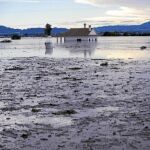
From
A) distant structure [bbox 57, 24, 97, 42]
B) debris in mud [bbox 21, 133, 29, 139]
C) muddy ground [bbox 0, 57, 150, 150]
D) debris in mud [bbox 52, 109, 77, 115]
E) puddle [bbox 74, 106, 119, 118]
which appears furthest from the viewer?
distant structure [bbox 57, 24, 97, 42]

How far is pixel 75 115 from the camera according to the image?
57.3 ft

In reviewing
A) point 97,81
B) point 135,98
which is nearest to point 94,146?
point 135,98

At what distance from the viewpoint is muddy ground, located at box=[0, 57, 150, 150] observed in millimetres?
13289

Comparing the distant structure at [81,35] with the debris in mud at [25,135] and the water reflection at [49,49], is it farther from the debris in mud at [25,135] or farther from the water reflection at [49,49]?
the debris in mud at [25,135]

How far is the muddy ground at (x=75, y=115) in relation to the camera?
43.6 ft

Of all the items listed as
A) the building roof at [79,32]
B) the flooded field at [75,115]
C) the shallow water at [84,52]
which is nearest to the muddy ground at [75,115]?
the flooded field at [75,115]

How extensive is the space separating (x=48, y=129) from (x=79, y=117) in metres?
2.17

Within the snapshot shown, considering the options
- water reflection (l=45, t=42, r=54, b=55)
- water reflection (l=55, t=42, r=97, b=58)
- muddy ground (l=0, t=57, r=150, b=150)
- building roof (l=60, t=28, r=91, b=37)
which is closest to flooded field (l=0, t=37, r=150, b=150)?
muddy ground (l=0, t=57, r=150, b=150)

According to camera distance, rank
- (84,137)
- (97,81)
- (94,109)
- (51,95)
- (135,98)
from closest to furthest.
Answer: (84,137)
(94,109)
(135,98)
(51,95)
(97,81)

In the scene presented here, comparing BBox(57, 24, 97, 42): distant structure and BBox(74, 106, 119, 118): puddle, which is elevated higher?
BBox(74, 106, 119, 118): puddle

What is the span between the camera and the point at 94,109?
18.7 m

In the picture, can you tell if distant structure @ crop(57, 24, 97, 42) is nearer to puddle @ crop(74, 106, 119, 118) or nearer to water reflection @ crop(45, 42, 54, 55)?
water reflection @ crop(45, 42, 54, 55)

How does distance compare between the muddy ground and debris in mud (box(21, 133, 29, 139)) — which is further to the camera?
debris in mud (box(21, 133, 29, 139))

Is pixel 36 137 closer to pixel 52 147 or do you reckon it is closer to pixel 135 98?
pixel 52 147
